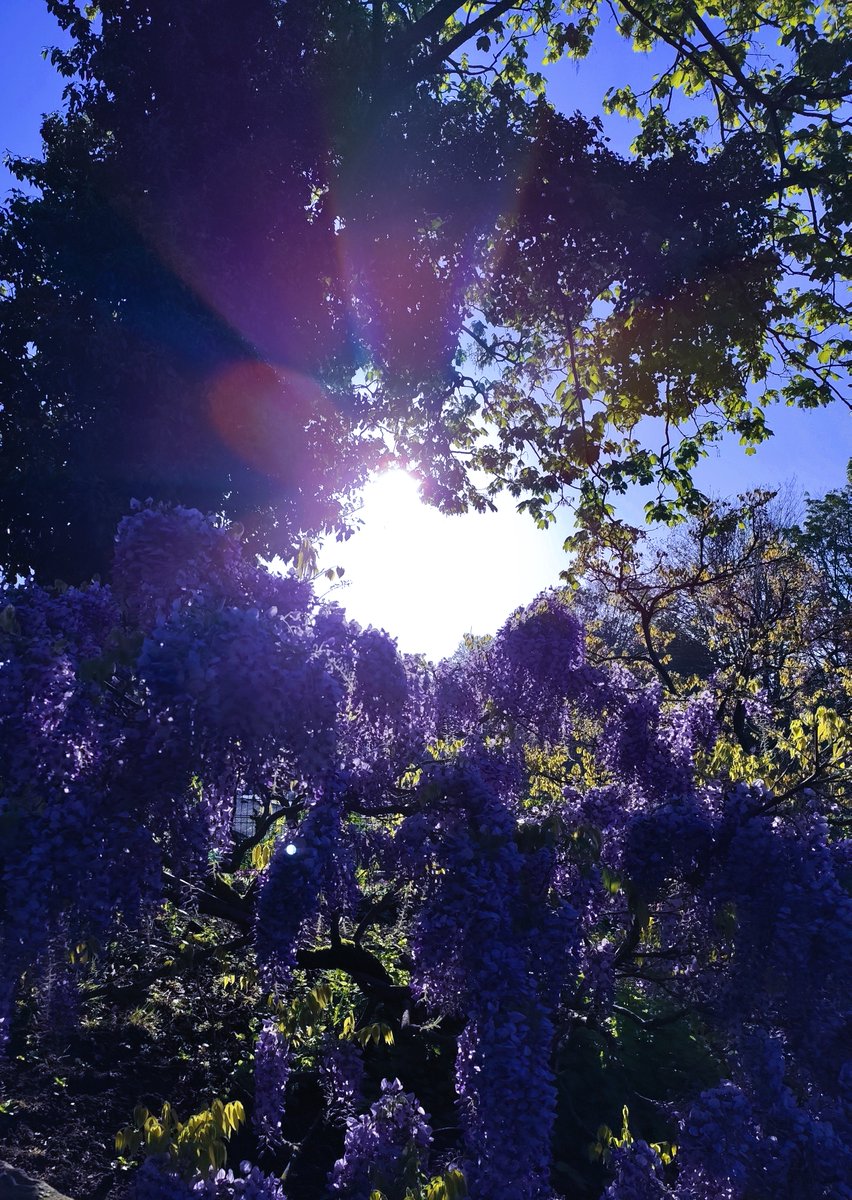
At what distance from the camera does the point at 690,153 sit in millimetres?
12219

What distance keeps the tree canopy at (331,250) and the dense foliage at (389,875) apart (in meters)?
7.60

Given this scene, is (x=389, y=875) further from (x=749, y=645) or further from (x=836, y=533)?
(x=836, y=533)

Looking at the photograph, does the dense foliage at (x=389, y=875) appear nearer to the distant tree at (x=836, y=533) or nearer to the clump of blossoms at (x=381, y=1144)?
the clump of blossoms at (x=381, y=1144)

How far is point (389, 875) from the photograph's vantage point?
5.60m

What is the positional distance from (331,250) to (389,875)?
1125cm

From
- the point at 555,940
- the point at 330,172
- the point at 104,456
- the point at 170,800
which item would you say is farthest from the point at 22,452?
the point at 555,940

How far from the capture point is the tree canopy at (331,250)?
456 inches

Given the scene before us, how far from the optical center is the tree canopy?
11594mm

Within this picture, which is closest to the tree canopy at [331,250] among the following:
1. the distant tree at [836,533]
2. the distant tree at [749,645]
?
the distant tree at [749,645]

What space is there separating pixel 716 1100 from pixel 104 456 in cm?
1120

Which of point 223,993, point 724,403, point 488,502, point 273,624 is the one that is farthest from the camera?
point 488,502

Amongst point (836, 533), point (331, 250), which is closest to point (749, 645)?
point (331, 250)

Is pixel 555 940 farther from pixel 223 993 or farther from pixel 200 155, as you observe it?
pixel 200 155

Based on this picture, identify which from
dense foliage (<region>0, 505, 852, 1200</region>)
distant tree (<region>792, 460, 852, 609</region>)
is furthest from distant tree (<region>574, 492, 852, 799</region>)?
distant tree (<region>792, 460, 852, 609</region>)
